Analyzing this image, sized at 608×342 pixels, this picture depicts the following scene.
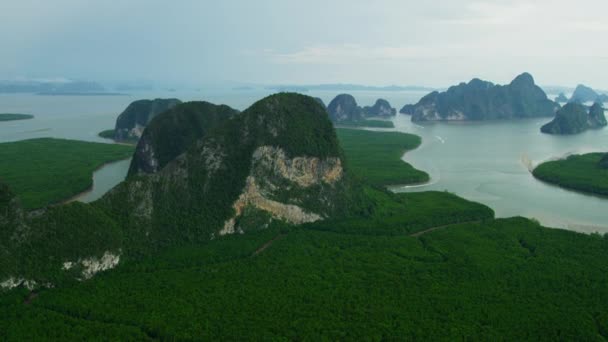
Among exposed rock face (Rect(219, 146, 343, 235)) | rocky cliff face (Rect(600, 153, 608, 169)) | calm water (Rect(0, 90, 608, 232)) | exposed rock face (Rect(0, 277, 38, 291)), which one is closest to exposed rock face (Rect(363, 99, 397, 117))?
calm water (Rect(0, 90, 608, 232))

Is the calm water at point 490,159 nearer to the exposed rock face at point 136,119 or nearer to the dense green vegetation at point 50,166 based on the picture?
the dense green vegetation at point 50,166

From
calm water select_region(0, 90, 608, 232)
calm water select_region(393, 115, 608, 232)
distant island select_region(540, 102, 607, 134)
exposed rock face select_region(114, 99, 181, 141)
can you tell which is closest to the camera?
calm water select_region(393, 115, 608, 232)

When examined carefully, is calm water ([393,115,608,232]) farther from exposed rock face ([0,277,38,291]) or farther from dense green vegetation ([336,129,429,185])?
exposed rock face ([0,277,38,291])

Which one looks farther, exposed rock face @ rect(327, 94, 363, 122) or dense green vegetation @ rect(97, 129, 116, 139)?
exposed rock face @ rect(327, 94, 363, 122)

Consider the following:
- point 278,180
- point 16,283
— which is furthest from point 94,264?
point 278,180

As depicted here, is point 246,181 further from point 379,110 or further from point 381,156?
point 379,110

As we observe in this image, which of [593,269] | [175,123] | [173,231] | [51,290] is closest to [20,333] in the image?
[51,290]

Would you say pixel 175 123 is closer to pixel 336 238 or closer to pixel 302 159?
pixel 302 159

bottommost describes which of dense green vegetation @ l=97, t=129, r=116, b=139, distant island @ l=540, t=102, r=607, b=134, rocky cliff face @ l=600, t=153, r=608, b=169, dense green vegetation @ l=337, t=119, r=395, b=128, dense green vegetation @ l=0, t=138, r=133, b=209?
dense green vegetation @ l=0, t=138, r=133, b=209
